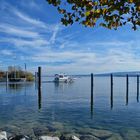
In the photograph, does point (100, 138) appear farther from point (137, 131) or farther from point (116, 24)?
point (116, 24)

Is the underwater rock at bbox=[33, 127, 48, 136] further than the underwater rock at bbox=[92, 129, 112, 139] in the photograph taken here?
Yes

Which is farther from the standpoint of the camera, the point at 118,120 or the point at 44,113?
the point at 44,113

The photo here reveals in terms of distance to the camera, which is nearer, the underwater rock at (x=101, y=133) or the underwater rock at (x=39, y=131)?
the underwater rock at (x=101, y=133)

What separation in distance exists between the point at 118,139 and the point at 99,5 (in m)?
10.1

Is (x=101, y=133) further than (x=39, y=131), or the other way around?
(x=39, y=131)

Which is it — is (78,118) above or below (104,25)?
below

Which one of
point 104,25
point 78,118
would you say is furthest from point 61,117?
point 104,25

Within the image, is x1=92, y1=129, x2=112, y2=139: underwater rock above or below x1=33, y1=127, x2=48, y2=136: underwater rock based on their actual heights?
below

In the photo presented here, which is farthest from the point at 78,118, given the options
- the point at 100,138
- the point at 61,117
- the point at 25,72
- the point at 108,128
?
the point at 25,72

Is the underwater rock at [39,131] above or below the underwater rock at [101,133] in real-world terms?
above

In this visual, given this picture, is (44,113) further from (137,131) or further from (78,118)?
(137,131)

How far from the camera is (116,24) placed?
36.2 feet

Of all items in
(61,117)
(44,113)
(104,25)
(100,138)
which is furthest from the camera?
(44,113)

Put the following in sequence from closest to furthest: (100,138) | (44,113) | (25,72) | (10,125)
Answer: (100,138) → (10,125) → (44,113) → (25,72)
